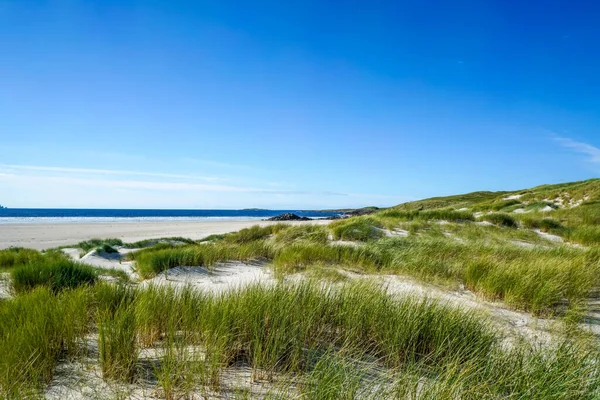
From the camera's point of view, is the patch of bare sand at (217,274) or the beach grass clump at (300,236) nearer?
the patch of bare sand at (217,274)

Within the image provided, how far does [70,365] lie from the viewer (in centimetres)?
217

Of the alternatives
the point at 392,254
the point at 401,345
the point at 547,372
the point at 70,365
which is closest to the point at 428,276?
the point at 392,254

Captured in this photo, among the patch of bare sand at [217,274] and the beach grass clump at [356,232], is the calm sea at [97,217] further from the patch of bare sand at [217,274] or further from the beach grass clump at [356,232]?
the patch of bare sand at [217,274]

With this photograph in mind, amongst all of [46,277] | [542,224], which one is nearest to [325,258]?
[46,277]

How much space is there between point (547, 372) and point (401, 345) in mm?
877

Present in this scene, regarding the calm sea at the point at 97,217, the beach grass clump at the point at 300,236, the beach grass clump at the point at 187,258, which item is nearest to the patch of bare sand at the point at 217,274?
the beach grass clump at the point at 187,258

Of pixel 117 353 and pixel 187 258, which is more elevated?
pixel 117 353

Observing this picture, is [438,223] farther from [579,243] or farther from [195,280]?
[195,280]

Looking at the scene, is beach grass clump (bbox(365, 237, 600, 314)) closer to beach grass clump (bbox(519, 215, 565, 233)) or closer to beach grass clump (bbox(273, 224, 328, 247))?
beach grass clump (bbox(273, 224, 328, 247))

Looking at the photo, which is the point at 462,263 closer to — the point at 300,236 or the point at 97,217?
the point at 300,236

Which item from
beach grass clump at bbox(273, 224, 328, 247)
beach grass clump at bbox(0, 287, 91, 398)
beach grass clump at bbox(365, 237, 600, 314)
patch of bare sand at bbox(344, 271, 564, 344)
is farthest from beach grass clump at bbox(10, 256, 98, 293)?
beach grass clump at bbox(273, 224, 328, 247)

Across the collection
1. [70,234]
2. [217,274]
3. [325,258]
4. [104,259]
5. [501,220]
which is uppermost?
[501,220]

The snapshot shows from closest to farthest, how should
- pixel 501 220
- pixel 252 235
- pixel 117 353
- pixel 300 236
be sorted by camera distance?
1. pixel 117 353
2. pixel 300 236
3. pixel 252 235
4. pixel 501 220

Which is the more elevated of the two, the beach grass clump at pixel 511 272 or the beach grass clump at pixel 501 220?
the beach grass clump at pixel 501 220
